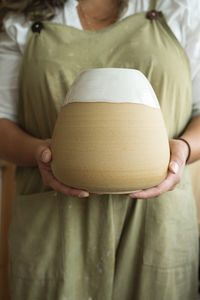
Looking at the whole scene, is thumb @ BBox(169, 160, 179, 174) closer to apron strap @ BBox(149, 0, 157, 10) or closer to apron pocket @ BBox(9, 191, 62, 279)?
apron pocket @ BBox(9, 191, 62, 279)

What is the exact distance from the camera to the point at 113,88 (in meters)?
0.39

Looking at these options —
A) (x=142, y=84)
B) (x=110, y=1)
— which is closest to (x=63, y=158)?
(x=142, y=84)

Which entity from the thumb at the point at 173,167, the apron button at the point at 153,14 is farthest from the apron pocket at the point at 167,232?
the apron button at the point at 153,14

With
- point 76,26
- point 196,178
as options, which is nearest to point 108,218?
point 76,26

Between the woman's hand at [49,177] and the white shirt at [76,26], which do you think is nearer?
the woman's hand at [49,177]

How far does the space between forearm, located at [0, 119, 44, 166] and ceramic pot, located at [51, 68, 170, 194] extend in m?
0.17

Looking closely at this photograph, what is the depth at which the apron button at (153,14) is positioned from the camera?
56 cm

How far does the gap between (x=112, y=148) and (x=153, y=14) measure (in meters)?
0.33

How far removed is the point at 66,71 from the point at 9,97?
0.52 ft

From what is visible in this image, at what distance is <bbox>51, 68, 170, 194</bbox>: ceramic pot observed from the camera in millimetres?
383

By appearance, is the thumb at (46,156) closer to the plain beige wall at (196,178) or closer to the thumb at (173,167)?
the thumb at (173,167)

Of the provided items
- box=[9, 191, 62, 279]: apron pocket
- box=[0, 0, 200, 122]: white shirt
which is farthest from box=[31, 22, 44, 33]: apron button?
box=[9, 191, 62, 279]: apron pocket

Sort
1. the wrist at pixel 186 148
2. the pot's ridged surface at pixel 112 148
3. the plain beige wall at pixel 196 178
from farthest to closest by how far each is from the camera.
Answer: the plain beige wall at pixel 196 178
the wrist at pixel 186 148
the pot's ridged surface at pixel 112 148

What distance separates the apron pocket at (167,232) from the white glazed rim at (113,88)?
22cm
